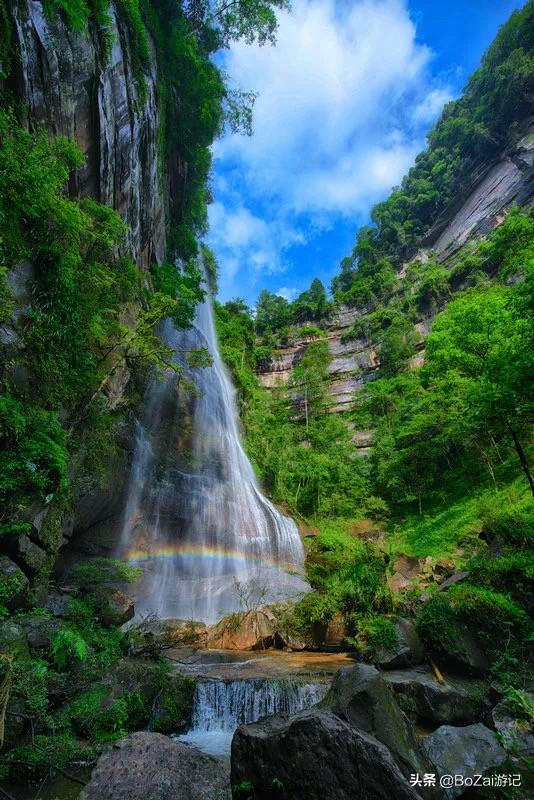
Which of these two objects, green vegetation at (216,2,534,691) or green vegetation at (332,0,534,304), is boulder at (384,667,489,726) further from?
green vegetation at (332,0,534,304)

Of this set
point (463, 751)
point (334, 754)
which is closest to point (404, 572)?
point (463, 751)

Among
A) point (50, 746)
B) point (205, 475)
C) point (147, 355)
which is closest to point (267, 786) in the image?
point (50, 746)

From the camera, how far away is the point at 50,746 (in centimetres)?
468

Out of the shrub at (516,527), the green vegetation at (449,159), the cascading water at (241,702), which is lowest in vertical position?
the cascading water at (241,702)

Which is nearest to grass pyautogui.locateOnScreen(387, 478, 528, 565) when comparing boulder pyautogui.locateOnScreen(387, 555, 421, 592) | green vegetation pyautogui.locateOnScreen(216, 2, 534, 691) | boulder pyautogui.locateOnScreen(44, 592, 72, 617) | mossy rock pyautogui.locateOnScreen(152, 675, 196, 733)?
green vegetation pyautogui.locateOnScreen(216, 2, 534, 691)

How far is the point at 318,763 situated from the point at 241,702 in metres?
4.24

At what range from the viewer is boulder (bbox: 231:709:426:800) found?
363 cm

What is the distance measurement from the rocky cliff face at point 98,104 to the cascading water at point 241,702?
13045 millimetres

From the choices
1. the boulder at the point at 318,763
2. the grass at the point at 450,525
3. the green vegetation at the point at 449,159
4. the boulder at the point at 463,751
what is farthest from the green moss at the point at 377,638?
the green vegetation at the point at 449,159

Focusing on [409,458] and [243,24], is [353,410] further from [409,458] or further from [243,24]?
[243,24]

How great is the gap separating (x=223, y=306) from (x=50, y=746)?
3482cm

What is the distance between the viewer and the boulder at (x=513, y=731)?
466cm

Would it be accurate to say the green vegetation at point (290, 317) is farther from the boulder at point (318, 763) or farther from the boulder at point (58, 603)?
the boulder at point (318, 763)

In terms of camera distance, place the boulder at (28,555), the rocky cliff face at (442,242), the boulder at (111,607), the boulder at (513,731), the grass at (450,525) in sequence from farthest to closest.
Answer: the rocky cliff face at (442,242)
the grass at (450,525)
the boulder at (111,607)
the boulder at (28,555)
the boulder at (513,731)
